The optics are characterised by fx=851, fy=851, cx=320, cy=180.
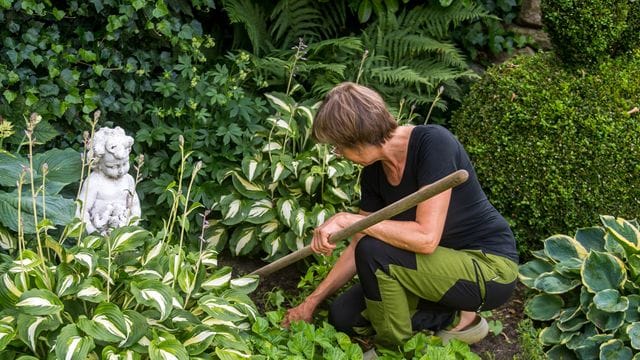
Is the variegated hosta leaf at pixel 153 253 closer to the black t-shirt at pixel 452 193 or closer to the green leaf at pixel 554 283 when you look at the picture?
the black t-shirt at pixel 452 193

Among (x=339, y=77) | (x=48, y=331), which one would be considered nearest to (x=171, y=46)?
(x=339, y=77)

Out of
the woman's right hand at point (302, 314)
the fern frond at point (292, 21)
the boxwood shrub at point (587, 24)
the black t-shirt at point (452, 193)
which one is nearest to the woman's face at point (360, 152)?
the black t-shirt at point (452, 193)

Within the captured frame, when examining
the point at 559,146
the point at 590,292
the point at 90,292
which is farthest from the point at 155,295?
the point at 559,146

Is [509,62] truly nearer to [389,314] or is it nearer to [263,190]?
[263,190]

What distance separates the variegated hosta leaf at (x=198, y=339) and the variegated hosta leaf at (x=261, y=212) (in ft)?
4.13

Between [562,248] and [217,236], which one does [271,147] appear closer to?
[217,236]

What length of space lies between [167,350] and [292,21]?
3.10 metres

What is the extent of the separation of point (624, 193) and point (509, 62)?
1112 mm

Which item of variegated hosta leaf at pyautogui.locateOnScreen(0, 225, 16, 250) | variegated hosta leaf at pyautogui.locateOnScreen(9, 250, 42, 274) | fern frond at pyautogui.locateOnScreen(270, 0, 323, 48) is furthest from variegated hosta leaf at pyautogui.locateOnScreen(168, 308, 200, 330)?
fern frond at pyautogui.locateOnScreen(270, 0, 323, 48)

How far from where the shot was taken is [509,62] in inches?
207

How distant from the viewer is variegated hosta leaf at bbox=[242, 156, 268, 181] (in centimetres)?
461

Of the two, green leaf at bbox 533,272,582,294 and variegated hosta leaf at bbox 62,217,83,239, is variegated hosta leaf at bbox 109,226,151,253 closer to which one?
variegated hosta leaf at bbox 62,217,83,239

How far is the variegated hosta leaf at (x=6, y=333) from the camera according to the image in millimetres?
3012

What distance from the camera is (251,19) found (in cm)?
554
